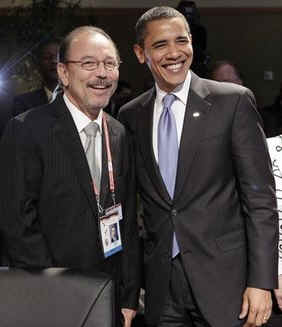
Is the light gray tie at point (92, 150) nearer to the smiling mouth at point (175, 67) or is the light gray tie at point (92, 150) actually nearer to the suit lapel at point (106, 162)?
the suit lapel at point (106, 162)

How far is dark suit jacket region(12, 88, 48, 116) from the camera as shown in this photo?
10.7ft

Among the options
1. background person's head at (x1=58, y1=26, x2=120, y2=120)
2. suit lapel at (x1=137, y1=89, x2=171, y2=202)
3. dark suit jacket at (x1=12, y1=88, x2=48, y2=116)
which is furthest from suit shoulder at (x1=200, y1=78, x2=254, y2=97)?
dark suit jacket at (x1=12, y1=88, x2=48, y2=116)

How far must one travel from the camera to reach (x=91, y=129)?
76.5 inches

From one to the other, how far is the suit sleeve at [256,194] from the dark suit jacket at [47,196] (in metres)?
0.44

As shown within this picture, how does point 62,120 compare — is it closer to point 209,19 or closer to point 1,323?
point 1,323

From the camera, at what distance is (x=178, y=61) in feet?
6.35

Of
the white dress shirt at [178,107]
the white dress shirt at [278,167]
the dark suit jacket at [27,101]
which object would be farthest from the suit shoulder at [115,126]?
the dark suit jacket at [27,101]

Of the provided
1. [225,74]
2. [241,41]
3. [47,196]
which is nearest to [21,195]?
[47,196]

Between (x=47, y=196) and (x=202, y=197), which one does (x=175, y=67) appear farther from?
(x=47, y=196)

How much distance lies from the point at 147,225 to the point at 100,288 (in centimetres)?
77

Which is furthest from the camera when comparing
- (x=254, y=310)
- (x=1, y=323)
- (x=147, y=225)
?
(x=147, y=225)

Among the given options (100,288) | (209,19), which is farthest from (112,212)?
(209,19)

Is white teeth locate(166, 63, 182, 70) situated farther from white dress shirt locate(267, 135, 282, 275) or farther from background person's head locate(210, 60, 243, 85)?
background person's head locate(210, 60, 243, 85)

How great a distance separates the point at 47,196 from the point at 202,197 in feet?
1.55
